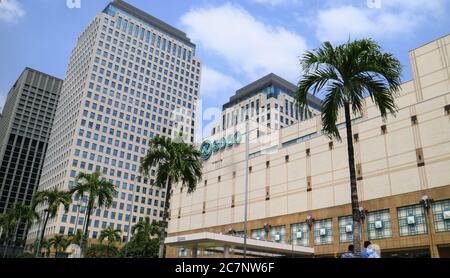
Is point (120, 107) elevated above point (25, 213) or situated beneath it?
elevated above

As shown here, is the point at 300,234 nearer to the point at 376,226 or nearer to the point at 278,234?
the point at 278,234

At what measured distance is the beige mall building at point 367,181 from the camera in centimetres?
4644

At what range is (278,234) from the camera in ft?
200

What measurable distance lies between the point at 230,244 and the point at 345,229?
15474 millimetres

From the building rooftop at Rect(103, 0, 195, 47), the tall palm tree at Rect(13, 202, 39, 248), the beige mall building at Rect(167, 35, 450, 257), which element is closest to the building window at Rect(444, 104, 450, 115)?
the beige mall building at Rect(167, 35, 450, 257)

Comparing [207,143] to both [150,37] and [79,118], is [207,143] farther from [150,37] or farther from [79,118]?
[150,37]

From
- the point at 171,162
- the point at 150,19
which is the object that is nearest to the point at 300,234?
the point at 171,162

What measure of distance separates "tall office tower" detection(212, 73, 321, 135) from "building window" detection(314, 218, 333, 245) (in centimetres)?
6699

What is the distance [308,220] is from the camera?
56.8 metres

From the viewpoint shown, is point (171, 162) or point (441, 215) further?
point (441, 215)

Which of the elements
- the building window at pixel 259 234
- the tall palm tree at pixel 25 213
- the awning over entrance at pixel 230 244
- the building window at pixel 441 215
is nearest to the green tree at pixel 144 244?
the tall palm tree at pixel 25 213

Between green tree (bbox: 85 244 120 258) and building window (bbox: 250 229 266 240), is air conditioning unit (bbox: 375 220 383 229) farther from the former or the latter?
green tree (bbox: 85 244 120 258)

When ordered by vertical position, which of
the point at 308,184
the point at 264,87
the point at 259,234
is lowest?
the point at 259,234

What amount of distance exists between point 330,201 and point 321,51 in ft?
129
